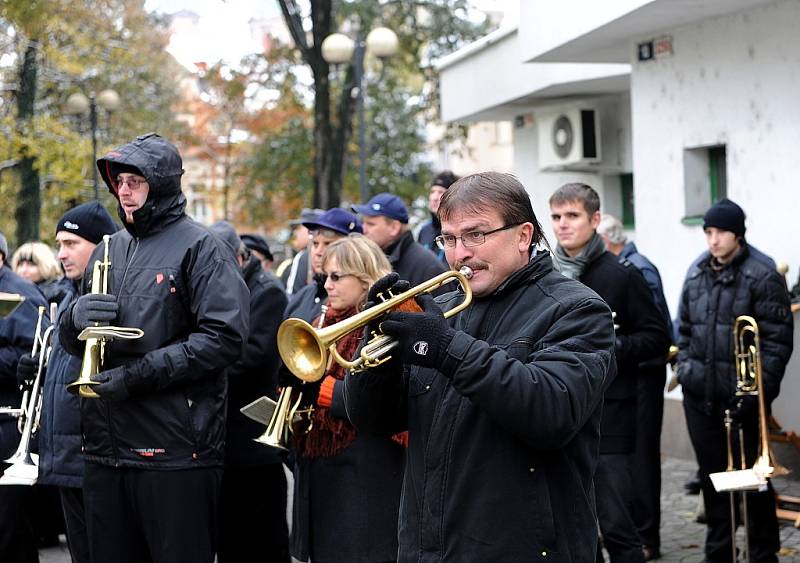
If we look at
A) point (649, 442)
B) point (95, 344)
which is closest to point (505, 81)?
point (649, 442)

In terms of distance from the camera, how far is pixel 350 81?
24.9m

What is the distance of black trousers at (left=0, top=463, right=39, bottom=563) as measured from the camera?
7.02m

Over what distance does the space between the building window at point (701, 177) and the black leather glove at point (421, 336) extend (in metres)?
8.40

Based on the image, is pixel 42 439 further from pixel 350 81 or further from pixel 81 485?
pixel 350 81

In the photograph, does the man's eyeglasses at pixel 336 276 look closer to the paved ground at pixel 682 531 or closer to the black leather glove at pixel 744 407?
the black leather glove at pixel 744 407

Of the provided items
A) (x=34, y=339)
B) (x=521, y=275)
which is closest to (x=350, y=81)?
(x=34, y=339)

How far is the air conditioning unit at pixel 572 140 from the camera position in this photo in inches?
612

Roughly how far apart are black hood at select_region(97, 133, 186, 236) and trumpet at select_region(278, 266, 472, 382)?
6.50 feet

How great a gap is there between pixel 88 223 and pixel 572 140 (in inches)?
393

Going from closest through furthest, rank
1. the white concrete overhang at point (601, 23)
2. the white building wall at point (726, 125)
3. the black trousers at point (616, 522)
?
the black trousers at point (616, 522)
the white building wall at point (726, 125)
the white concrete overhang at point (601, 23)

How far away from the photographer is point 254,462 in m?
7.04

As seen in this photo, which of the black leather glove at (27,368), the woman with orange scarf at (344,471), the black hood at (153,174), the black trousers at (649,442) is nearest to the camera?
the black hood at (153,174)

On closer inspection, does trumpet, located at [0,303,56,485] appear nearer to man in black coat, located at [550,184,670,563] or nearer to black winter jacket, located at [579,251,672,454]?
man in black coat, located at [550,184,670,563]

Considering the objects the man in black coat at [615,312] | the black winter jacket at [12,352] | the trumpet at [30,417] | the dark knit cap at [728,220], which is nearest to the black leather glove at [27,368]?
the trumpet at [30,417]
